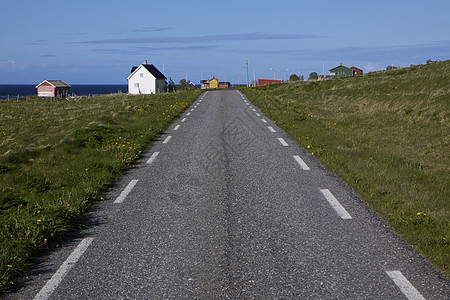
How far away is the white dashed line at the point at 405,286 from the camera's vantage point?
153 inches

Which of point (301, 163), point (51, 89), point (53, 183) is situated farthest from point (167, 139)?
point (51, 89)

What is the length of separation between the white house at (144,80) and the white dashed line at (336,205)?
81.7 m

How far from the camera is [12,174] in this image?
29.0 feet

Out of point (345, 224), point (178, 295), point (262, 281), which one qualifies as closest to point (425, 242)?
point (345, 224)

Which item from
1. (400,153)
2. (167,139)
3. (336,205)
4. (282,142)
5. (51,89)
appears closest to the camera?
(336,205)

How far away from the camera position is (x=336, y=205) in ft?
22.0

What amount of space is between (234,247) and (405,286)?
76.9 inches

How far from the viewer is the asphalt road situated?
13.5 ft

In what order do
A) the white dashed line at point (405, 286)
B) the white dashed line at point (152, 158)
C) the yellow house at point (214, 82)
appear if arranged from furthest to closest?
the yellow house at point (214, 82) → the white dashed line at point (152, 158) → the white dashed line at point (405, 286)

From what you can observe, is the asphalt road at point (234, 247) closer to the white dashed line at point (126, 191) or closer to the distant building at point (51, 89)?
the white dashed line at point (126, 191)

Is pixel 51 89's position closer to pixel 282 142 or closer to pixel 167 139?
pixel 167 139

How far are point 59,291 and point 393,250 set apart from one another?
374 cm

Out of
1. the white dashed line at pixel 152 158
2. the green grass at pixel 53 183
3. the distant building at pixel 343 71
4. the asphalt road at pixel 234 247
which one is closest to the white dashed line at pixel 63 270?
the asphalt road at pixel 234 247

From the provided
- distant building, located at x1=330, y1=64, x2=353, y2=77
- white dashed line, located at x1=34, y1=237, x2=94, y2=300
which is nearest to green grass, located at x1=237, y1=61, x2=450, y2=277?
white dashed line, located at x1=34, y1=237, x2=94, y2=300
